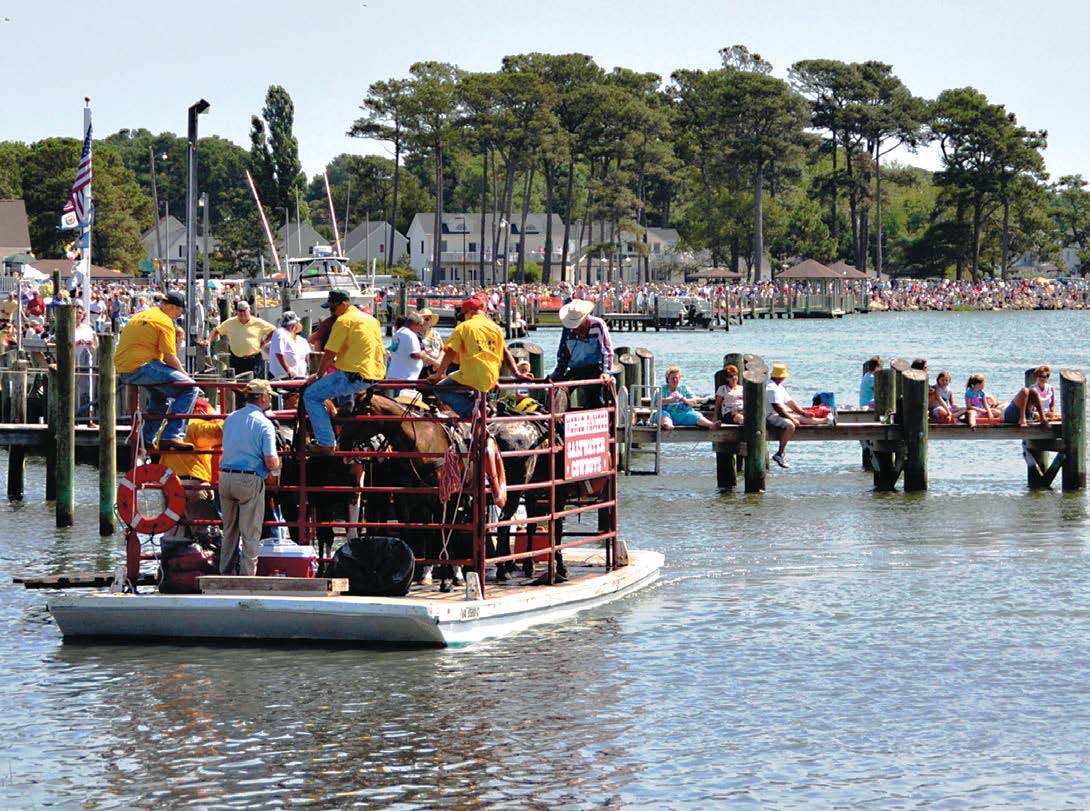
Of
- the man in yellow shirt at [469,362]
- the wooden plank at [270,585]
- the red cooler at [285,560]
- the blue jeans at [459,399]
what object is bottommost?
the wooden plank at [270,585]

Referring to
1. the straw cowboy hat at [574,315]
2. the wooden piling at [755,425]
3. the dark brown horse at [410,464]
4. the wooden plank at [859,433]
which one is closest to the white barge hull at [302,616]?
the dark brown horse at [410,464]

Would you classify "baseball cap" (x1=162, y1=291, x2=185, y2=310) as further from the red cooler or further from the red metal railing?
the red cooler

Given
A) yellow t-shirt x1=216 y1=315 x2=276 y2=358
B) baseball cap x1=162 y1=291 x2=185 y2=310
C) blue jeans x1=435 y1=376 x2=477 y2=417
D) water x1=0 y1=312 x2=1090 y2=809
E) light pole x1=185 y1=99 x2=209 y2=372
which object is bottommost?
water x1=0 y1=312 x2=1090 y2=809

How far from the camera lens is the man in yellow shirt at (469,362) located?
15.2 meters

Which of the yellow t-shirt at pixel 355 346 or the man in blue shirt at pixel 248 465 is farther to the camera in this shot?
the yellow t-shirt at pixel 355 346

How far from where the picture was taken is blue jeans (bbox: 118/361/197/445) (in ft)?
54.6

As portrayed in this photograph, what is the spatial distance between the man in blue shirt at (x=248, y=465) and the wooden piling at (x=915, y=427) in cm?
1307

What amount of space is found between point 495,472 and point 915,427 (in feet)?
41.1

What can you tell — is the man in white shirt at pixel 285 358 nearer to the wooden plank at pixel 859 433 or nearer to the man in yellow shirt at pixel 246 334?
the man in yellow shirt at pixel 246 334

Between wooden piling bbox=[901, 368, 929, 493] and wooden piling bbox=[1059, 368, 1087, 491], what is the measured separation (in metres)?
1.94

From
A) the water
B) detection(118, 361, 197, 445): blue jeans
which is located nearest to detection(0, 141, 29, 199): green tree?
the water

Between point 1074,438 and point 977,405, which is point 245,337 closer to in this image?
point 977,405

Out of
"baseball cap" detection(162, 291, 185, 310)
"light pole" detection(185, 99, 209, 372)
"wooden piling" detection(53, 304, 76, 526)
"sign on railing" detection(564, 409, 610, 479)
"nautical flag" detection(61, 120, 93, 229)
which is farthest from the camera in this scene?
"nautical flag" detection(61, 120, 93, 229)

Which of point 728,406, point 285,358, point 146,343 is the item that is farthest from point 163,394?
point 728,406
